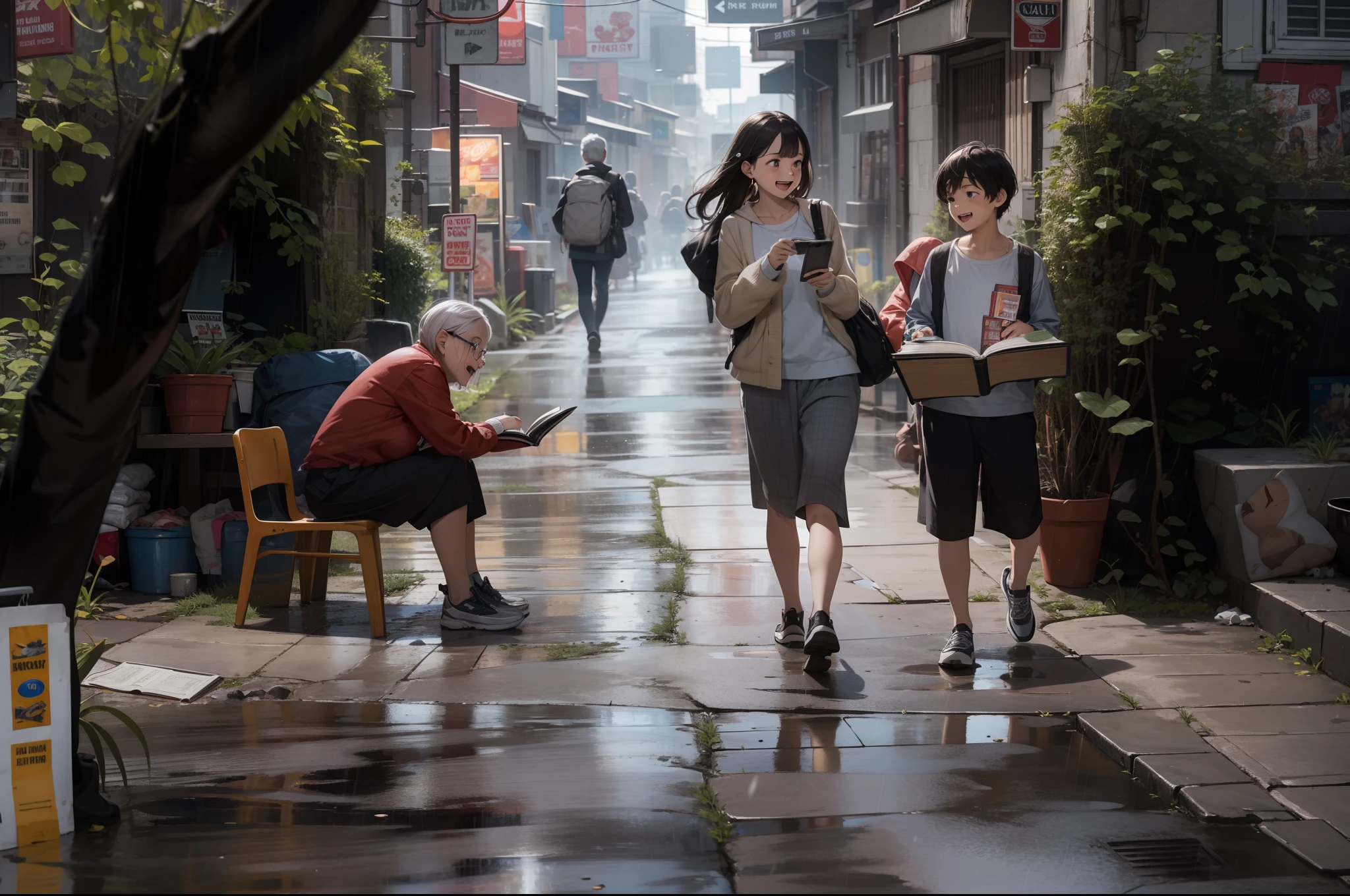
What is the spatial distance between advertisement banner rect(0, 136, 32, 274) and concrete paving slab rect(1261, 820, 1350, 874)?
307 inches

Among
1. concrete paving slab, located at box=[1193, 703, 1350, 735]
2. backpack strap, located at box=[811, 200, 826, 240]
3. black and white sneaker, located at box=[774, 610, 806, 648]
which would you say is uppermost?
backpack strap, located at box=[811, 200, 826, 240]

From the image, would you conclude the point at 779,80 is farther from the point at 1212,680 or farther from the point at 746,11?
the point at 746,11

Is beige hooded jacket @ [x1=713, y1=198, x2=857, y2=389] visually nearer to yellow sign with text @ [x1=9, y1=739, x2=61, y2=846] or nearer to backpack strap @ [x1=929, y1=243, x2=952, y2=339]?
backpack strap @ [x1=929, y1=243, x2=952, y2=339]

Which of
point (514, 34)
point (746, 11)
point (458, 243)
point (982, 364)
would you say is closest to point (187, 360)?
point (982, 364)

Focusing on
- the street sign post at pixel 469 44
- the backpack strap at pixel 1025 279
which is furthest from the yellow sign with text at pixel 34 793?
the street sign post at pixel 469 44

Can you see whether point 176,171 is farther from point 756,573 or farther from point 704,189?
point 756,573

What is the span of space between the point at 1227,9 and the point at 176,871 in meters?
6.52

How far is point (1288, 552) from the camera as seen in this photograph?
6.16 metres

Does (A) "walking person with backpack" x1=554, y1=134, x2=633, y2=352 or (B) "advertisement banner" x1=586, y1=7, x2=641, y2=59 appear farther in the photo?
(B) "advertisement banner" x1=586, y1=7, x2=641, y2=59

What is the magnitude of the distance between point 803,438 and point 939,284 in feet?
2.70

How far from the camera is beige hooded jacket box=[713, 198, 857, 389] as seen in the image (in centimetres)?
562

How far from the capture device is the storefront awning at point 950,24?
29.6ft

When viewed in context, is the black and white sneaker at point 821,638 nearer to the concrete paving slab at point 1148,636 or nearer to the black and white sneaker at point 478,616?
the concrete paving slab at point 1148,636

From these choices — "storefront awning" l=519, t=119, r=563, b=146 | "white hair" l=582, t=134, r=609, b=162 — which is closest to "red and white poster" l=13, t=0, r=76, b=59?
"white hair" l=582, t=134, r=609, b=162
